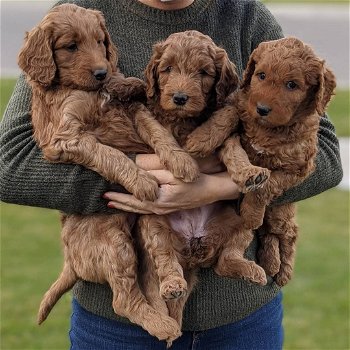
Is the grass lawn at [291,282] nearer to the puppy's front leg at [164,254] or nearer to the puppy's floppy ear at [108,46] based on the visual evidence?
the puppy's front leg at [164,254]

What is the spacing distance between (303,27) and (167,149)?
1470cm

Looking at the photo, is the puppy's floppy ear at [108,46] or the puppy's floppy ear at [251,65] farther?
the puppy's floppy ear at [108,46]

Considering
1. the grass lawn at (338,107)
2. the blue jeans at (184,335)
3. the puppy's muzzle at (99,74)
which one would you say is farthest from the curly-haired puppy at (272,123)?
the grass lawn at (338,107)

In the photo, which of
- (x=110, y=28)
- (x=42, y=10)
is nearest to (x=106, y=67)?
(x=110, y=28)

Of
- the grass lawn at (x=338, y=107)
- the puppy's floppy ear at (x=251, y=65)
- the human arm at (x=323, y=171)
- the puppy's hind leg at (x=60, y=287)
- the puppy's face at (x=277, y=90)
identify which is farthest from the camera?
the grass lawn at (x=338, y=107)

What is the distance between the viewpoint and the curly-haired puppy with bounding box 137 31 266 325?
10.3ft

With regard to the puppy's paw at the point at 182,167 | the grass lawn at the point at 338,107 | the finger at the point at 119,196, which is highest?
the puppy's paw at the point at 182,167

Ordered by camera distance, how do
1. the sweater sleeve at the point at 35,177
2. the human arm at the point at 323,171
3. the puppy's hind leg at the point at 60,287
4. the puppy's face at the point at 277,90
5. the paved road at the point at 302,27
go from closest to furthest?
the puppy's face at the point at 277,90
the sweater sleeve at the point at 35,177
the human arm at the point at 323,171
the puppy's hind leg at the point at 60,287
the paved road at the point at 302,27

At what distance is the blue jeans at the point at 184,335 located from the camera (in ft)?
11.6

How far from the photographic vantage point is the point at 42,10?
19828 mm

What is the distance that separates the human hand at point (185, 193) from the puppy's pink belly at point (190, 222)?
0.09 meters

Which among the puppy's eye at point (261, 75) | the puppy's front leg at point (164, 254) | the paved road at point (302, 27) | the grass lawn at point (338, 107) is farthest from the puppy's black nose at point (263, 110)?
the paved road at point (302, 27)

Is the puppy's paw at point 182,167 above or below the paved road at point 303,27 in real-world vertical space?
above

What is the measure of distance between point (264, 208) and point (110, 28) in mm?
1065
